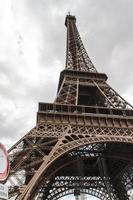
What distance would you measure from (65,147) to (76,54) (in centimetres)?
1790

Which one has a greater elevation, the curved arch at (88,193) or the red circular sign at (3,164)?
the curved arch at (88,193)

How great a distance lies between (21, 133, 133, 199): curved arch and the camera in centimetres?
1757

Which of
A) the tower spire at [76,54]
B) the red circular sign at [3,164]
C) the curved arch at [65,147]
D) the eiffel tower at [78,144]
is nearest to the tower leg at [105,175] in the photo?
the eiffel tower at [78,144]

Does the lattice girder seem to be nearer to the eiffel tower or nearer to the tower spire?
the eiffel tower

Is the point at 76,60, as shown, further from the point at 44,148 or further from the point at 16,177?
the point at 16,177

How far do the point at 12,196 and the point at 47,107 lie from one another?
921 centimetres

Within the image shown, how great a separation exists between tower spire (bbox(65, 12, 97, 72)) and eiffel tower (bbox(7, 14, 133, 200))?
0.12m

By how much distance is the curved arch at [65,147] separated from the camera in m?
17.6

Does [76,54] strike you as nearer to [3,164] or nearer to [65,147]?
[65,147]

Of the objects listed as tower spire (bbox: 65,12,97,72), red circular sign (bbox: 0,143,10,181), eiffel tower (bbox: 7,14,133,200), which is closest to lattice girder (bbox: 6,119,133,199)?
eiffel tower (bbox: 7,14,133,200)

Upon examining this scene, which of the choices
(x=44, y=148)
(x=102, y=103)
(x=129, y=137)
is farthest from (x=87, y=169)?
(x=44, y=148)

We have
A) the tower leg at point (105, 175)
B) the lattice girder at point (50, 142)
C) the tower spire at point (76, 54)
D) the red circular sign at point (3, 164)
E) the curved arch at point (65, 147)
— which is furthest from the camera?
the tower spire at point (76, 54)

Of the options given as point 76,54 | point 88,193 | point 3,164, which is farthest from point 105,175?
point 3,164

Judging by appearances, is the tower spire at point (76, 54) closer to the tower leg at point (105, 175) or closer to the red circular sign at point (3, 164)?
the tower leg at point (105, 175)
